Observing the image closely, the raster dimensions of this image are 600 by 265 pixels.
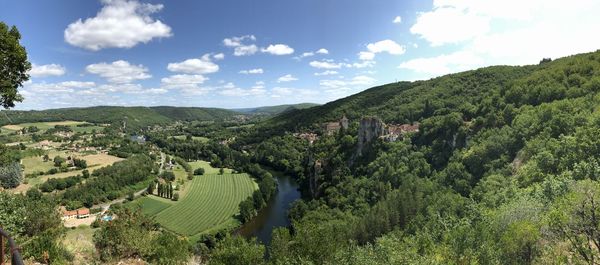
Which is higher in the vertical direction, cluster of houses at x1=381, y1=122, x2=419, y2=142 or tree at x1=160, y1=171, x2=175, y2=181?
cluster of houses at x1=381, y1=122, x2=419, y2=142

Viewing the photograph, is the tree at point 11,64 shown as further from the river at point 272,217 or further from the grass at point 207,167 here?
the grass at point 207,167

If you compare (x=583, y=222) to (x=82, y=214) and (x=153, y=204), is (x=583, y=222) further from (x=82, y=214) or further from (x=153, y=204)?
(x=153, y=204)

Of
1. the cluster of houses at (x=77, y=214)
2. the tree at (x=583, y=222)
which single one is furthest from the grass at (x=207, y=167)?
the tree at (x=583, y=222)

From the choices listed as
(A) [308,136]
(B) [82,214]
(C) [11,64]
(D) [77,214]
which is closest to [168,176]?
(B) [82,214]

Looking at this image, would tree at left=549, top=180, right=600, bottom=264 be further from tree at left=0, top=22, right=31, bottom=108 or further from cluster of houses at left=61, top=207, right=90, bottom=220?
cluster of houses at left=61, top=207, right=90, bottom=220

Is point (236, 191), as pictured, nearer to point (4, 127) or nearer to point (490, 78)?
point (490, 78)

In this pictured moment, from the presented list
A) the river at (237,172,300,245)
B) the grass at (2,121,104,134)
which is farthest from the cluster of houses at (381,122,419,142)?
the grass at (2,121,104,134)

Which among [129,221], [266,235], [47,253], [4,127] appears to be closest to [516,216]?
A: [129,221]
